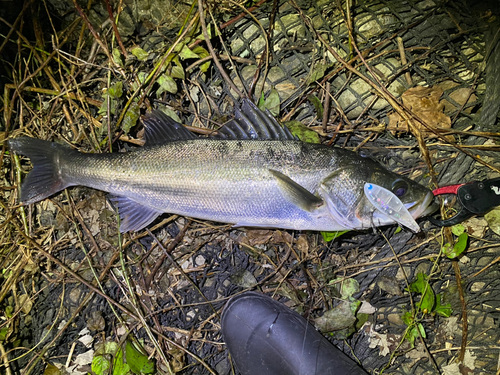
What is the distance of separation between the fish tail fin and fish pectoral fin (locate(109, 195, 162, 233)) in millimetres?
644

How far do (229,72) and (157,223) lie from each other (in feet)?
5.96

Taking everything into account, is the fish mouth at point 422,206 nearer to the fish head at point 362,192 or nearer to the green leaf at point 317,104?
the fish head at point 362,192

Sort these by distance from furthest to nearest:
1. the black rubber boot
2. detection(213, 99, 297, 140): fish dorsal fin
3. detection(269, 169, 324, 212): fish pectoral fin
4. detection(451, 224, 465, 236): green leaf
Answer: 1. the black rubber boot
2. detection(451, 224, 465, 236): green leaf
3. detection(213, 99, 297, 140): fish dorsal fin
4. detection(269, 169, 324, 212): fish pectoral fin

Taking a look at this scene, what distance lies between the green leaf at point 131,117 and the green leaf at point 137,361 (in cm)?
219

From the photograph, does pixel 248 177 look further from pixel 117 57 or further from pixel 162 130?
pixel 117 57

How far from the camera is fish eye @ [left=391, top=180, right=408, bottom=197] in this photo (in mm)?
2465

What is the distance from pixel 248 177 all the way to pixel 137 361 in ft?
7.01

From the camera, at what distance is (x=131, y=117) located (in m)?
2.94

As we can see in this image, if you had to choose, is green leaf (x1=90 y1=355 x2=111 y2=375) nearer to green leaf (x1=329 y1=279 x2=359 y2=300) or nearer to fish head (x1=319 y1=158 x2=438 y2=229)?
green leaf (x1=329 y1=279 x2=359 y2=300)

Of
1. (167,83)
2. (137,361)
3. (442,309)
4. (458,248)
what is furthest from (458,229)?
(137,361)

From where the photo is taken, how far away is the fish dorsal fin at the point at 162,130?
279cm

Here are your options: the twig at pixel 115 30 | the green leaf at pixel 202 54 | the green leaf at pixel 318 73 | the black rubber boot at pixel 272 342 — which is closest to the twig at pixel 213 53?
the green leaf at pixel 202 54

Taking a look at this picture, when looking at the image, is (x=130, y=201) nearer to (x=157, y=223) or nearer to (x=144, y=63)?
(x=157, y=223)

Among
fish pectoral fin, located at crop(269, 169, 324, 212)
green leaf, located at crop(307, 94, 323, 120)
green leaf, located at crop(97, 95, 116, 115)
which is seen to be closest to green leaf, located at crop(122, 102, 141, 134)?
green leaf, located at crop(97, 95, 116, 115)
